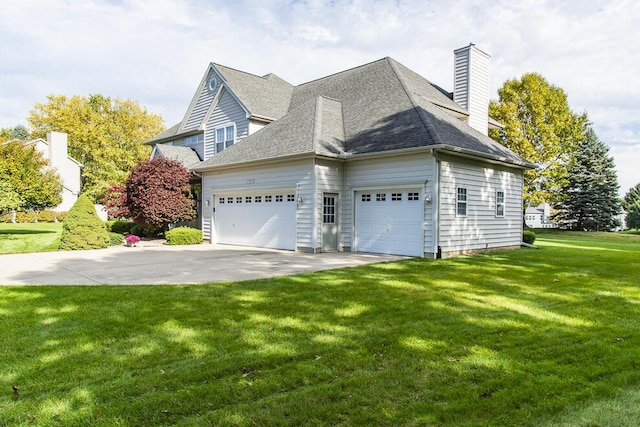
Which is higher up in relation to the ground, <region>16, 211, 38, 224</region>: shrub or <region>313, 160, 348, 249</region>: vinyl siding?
<region>313, 160, 348, 249</region>: vinyl siding

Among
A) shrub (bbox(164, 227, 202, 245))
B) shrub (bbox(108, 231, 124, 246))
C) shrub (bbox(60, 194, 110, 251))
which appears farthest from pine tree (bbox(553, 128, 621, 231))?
shrub (bbox(60, 194, 110, 251))

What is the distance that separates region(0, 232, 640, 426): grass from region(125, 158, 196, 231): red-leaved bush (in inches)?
456

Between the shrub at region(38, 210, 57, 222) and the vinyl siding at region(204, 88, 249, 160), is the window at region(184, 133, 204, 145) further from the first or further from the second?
the shrub at region(38, 210, 57, 222)

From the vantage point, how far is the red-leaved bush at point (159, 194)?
18.6 meters

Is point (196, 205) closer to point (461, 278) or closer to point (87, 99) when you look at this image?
point (461, 278)

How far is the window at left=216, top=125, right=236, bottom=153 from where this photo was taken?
1983cm

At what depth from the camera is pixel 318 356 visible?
4.12m

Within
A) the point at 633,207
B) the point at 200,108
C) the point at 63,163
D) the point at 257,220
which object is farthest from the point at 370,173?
the point at 633,207

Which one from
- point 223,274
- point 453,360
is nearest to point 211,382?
point 453,360

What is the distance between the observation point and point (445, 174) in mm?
12695

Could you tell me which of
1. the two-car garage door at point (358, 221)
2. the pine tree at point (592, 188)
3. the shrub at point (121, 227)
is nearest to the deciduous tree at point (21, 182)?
the shrub at point (121, 227)

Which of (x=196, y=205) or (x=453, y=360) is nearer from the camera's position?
(x=453, y=360)

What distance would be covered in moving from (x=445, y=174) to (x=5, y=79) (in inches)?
1522

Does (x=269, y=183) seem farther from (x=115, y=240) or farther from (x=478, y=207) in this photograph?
(x=478, y=207)
